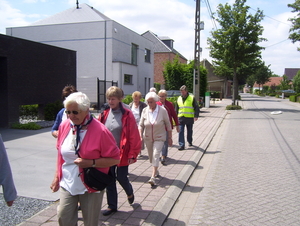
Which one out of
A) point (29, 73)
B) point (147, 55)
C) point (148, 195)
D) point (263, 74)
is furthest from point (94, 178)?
point (263, 74)

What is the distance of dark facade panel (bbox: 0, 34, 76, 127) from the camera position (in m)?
11.3

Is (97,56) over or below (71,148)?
over

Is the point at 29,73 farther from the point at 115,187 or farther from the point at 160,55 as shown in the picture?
the point at 160,55

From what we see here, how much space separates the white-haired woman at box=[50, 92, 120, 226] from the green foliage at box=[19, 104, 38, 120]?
456 inches

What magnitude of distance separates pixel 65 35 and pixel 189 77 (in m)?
11.8

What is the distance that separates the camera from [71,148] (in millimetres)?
2756

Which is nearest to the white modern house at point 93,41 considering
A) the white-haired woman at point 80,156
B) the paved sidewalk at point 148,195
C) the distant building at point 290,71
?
the paved sidewalk at point 148,195

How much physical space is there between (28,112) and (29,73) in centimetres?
200

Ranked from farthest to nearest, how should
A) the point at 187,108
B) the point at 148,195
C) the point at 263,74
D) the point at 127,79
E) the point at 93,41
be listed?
the point at 263,74, the point at 127,79, the point at 93,41, the point at 187,108, the point at 148,195

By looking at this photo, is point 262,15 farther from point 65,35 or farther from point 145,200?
point 145,200

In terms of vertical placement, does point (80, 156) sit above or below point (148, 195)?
above

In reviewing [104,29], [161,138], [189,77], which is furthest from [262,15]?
[161,138]

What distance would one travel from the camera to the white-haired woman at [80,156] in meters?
2.69

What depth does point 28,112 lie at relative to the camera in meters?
13.5
